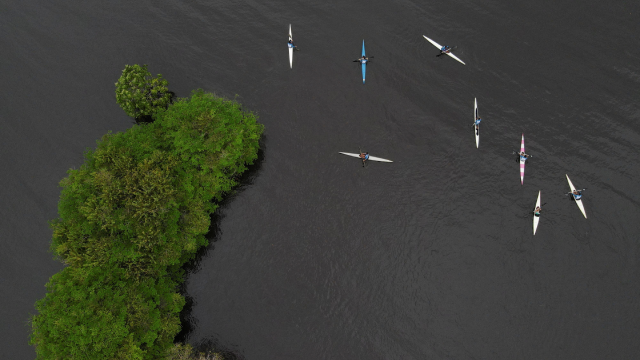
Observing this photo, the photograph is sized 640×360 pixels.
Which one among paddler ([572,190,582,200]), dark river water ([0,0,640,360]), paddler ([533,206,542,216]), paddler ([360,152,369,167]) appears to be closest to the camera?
dark river water ([0,0,640,360])

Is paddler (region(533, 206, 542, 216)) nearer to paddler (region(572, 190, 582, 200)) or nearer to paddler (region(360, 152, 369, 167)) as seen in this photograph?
paddler (region(572, 190, 582, 200))

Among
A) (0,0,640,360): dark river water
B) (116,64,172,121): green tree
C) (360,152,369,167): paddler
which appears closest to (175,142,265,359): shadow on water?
(0,0,640,360): dark river water

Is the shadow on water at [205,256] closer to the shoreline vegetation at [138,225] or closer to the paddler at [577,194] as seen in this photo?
the shoreline vegetation at [138,225]

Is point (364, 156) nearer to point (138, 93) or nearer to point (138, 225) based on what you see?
point (138, 225)

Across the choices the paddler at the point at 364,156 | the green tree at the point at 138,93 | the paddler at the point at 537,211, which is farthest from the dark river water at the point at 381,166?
the green tree at the point at 138,93

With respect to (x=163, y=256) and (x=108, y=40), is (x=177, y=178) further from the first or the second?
(x=108, y=40)

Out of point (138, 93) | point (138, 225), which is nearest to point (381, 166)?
point (138, 225)

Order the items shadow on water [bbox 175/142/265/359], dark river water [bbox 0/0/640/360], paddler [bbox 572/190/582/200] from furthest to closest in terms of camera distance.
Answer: paddler [bbox 572/190/582/200]
shadow on water [bbox 175/142/265/359]
dark river water [bbox 0/0/640/360]
